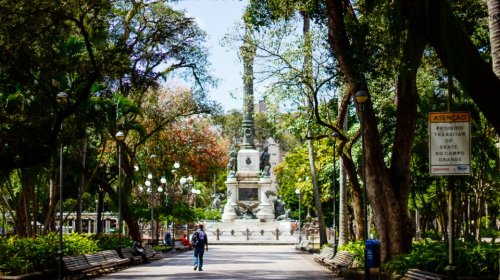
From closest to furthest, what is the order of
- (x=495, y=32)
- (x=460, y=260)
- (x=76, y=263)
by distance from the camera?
(x=495, y=32), (x=460, y=260), (x=76, y=263)

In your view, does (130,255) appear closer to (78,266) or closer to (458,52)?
(78,266)

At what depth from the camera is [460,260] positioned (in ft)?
53.9

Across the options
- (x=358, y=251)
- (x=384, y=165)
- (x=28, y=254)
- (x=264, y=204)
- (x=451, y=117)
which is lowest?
(x=358, y=251)

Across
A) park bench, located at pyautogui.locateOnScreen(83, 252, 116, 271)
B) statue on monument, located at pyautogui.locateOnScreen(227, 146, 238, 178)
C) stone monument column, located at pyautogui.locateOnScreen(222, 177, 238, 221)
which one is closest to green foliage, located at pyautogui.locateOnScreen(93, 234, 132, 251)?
park bench, located at pyautogui.locateOnScreen(83, 252, 116, 271)

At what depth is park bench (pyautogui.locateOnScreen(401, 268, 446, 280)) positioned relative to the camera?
14.9m

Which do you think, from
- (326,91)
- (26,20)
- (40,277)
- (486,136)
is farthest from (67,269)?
(486,136)

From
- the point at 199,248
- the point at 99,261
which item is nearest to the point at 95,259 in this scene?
the point at 99,261

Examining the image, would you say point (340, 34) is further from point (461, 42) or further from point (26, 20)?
point (461, 42)

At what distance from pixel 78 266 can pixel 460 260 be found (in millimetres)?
12017

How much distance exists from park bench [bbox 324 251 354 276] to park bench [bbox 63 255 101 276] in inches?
295

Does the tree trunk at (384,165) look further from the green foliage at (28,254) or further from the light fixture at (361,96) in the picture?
the green foliage at (28,254)

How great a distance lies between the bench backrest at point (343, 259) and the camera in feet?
81.7

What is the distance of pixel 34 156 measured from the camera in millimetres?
20141

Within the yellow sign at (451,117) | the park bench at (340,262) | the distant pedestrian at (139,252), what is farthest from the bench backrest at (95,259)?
the yellow sign at (451,117)
